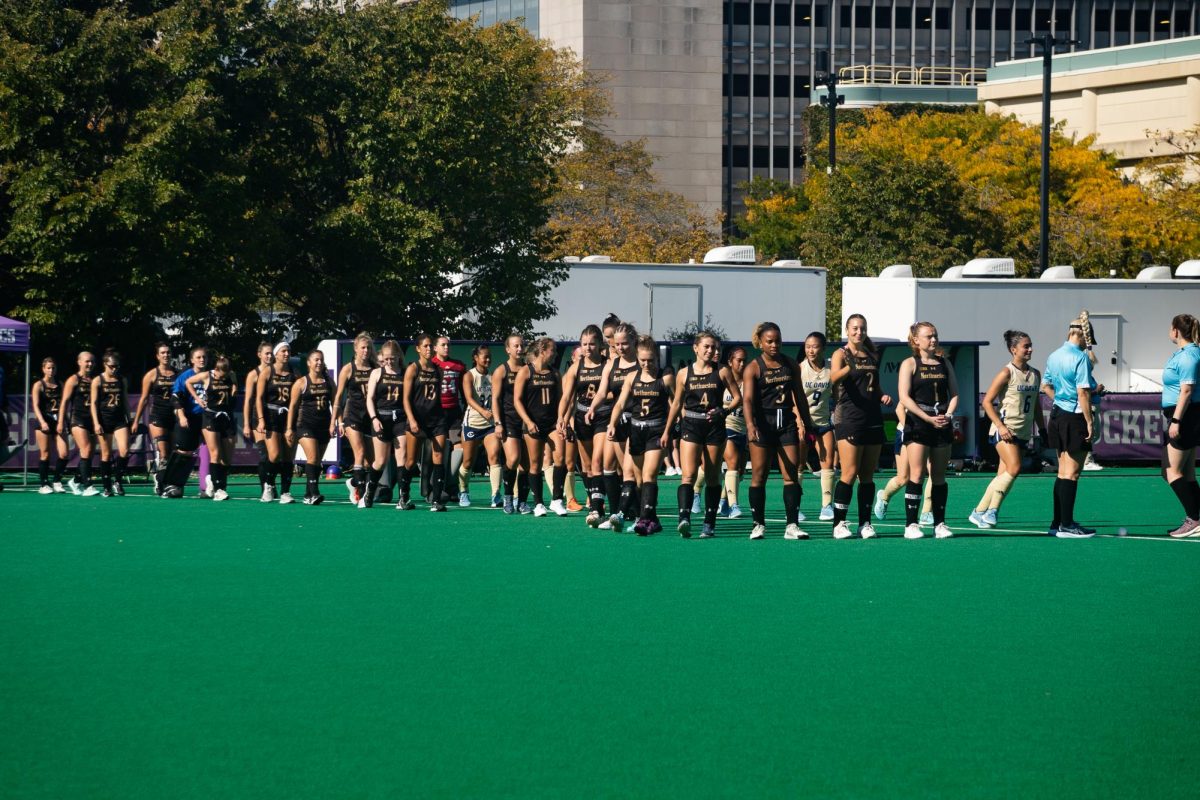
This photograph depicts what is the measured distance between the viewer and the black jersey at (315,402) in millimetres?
18984

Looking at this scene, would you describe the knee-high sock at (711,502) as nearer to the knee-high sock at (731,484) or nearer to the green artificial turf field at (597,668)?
the green artificial turf field at (597,668)

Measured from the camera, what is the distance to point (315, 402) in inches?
747

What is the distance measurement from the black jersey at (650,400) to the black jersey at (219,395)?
6453 millimetres

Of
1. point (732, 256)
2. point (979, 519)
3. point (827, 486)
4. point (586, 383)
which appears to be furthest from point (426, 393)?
point (732, 256)

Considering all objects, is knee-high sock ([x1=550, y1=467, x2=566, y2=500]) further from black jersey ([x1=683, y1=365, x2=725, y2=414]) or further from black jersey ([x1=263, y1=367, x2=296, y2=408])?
black jersey ([x1=263, y1=367, x2=296, y2=408])

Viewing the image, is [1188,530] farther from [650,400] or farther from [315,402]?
[315,402]

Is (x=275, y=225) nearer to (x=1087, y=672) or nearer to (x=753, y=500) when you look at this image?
(x=753, y=500)

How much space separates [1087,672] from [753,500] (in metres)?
6.60

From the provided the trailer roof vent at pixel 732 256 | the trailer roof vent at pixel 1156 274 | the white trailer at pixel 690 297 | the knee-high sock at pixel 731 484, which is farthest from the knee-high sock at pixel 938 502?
the trailer roof vent at pixel 1156 274

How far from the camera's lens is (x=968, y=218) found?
50.4m

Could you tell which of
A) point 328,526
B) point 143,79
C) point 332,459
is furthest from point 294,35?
point 328,526

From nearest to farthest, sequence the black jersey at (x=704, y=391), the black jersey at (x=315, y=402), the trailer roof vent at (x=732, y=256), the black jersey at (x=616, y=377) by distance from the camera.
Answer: the black jersey at (x=704, y=391), the black jersey at (x=616, y=377), the black jersey at (x=315, y=402), the trailer roof vent at (x=732, y=256)

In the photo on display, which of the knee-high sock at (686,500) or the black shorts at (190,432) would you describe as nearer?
the knee-high sock at (686,500)

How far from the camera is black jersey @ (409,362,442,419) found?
18.1m
